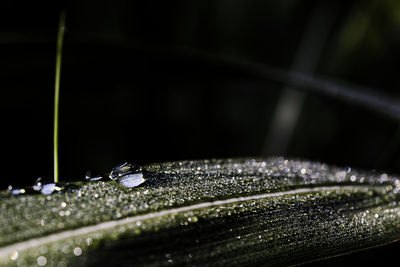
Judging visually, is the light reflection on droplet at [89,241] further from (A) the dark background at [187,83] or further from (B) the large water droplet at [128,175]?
(A) the dark background at [187,83]

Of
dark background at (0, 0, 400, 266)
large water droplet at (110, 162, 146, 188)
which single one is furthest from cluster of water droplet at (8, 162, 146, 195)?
dark background at (0, 0, 400, 266)

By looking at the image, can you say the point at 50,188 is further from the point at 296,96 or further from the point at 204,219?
the point at 296,96

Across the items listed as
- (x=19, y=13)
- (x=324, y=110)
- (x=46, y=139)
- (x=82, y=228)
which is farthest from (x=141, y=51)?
(x=324, y=110)

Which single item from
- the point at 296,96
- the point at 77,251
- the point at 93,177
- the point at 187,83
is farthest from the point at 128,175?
the point at 296,96

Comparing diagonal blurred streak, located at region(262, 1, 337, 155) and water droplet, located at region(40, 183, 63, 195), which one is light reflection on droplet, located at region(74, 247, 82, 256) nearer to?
water droplet, located at region(40, 183, 63, 195)

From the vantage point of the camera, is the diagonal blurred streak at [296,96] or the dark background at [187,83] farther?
the diagonal blurred streak at [296,96]

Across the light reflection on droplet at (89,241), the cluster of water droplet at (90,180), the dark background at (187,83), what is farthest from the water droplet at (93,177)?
the dark background at (187,83)
